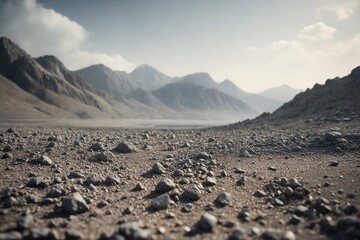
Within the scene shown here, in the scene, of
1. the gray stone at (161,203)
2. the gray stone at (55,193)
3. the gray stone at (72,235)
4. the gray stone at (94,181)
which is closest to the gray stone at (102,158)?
the gray stone at (94,181)

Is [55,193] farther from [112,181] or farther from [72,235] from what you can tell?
[72,235]

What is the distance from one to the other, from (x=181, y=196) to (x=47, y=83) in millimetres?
142737

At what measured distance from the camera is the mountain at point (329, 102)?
21.8m

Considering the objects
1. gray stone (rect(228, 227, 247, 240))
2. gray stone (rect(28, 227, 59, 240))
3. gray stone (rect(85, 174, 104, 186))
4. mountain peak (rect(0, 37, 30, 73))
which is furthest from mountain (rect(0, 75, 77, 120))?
gray stone (rect(228, 227, 247, 240))

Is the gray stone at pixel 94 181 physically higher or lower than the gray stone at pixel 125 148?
lower

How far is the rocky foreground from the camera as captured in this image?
481cm

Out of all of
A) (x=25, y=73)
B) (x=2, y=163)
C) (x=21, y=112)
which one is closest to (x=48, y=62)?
(x=25, y=73)

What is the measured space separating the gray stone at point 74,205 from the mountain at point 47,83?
11734cm

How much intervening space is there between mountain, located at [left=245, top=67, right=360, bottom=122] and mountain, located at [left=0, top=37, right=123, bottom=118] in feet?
340

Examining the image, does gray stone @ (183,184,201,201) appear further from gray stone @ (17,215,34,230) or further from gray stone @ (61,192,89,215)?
gray stone @ (17,215,34,230)

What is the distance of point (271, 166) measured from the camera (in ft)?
30.8

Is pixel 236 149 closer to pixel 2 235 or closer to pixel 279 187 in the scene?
pixel 279 187

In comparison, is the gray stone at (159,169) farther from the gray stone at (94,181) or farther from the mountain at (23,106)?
the mountain at (23,106)

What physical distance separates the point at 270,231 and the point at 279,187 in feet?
8.51
